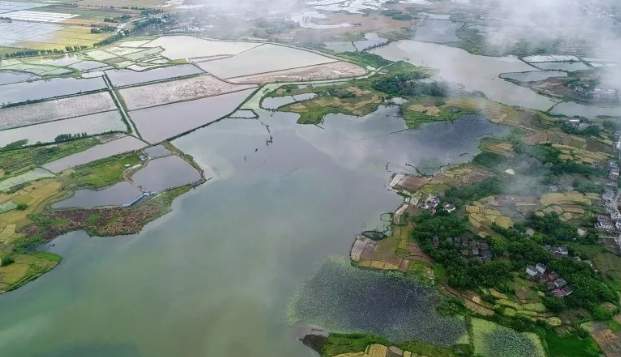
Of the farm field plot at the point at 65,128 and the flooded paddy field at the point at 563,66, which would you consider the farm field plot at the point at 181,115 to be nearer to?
the farm field plot at the point at 65,128

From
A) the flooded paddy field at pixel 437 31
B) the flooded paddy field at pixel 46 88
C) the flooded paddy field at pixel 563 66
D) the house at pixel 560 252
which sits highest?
the flooded paddy field at pixel 437 31

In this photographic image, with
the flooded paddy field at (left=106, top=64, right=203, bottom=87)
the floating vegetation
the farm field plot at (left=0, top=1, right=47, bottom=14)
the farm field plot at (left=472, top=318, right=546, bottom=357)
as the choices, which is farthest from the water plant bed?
the farm field plot at (left=0, top=1, right=47, bottom=14)

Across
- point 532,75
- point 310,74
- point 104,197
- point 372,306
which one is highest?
point 532,75

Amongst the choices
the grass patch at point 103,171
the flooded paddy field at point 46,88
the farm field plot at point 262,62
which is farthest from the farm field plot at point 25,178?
the farm field plot at point 262,62

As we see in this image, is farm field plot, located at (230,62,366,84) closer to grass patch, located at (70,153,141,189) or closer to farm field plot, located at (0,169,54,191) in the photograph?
grass patch, located at (70,153,141,189)

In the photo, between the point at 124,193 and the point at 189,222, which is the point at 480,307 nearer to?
the point at 189,222

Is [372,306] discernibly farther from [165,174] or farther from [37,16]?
[37,16]

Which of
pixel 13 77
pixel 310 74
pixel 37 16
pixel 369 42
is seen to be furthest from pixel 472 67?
pixel 37 16
